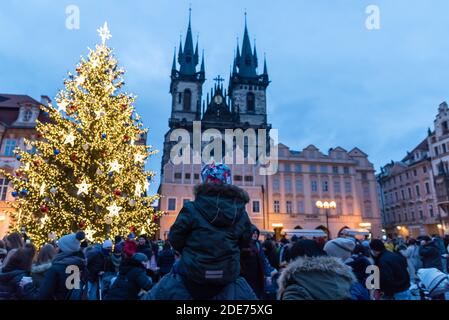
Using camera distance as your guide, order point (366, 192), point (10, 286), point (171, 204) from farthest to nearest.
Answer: point (366, 192) < point (171, 204) < point (10, 286)

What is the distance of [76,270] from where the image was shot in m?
4.02

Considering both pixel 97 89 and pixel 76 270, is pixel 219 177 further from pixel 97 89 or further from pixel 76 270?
pixel 97 89

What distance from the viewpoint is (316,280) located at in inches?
78.7

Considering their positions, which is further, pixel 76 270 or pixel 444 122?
pixel 444 122

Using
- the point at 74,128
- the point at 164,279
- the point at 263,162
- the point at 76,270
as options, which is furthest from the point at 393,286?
the point at 263,162

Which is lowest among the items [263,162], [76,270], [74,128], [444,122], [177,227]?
[76,270]

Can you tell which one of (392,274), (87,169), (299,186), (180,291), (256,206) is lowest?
(392,274)

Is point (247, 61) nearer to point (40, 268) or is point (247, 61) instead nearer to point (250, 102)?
point (250, 102)

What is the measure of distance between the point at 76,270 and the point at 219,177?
107 inches

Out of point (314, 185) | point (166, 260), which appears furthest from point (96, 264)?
point (314, 185)

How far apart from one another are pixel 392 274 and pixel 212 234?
12.2 ft

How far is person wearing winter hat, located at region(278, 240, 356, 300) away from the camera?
1976 mm

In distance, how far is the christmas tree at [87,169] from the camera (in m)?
11.7

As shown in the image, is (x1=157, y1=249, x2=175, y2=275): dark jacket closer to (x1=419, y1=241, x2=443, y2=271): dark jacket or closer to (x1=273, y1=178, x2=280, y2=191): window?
(x1=419, y1=241, x2=443, y2=271): dark jacket
